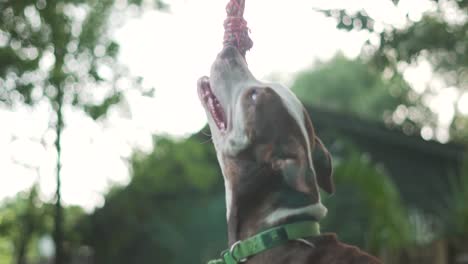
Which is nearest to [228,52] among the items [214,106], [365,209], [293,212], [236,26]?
[236,26]

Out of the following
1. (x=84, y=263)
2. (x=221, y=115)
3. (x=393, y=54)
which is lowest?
(x=84, y=263)

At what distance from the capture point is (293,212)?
10.8 feet

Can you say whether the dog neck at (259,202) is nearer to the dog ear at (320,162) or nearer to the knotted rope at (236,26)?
the dog ear at (320,162)

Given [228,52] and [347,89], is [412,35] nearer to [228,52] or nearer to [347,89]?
[228,52]

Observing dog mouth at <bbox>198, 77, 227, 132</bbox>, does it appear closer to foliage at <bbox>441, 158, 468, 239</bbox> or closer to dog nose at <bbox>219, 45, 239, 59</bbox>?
dog nose at <bbox>219, 45, 239, 59</bbox>

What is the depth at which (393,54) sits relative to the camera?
16.4 ft

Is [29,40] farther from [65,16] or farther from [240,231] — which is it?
[240,231]

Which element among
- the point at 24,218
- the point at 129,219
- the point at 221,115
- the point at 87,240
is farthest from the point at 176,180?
the point at 221,115

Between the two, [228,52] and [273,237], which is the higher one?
[228,52]

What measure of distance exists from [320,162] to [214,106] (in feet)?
1.82

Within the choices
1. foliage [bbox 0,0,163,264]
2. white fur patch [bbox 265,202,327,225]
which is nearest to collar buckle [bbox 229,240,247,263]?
white fur patch [bbox 265,202,327,225]

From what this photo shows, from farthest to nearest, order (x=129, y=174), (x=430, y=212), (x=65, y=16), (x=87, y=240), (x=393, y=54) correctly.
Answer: (x=430, y=212)
(x=87, y=240)
(x=129, y=174)
(x=65, y=16)
(x=393, y=54)

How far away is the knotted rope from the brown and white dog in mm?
120

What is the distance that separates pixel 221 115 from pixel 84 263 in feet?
43.6
